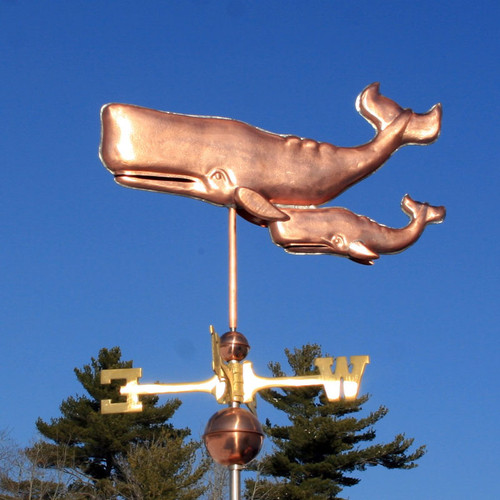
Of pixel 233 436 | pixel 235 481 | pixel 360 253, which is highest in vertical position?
pixel 360 253

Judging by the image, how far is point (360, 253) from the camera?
357 centimetres

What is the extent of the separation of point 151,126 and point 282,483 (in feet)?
63.1

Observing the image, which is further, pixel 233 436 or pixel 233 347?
pixel 233 347

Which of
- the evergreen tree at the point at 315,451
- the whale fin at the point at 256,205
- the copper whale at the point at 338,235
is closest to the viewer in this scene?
the whale fin at the point at 256,205

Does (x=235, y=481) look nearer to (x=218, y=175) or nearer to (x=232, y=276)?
(x=232, y=276)

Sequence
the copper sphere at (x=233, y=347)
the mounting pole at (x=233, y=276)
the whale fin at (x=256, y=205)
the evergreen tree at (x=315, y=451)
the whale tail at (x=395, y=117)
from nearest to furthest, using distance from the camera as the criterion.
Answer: the copper sphere at (x=233, y=347) → the mounting pole at (x=233, y=276) → the whale fin at (x=256, y=205) → the whale tail at (x=395, y=117) → the evergreen tree at (x=315, y=451)

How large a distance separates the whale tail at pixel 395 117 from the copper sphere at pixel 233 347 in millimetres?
1303

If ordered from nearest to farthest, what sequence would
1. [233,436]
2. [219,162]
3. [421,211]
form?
[233,436], [219,162], [421,211]

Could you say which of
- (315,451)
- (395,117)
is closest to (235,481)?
(395,117)

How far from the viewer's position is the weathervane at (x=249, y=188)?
3.19m

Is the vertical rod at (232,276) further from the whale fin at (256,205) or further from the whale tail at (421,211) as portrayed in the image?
the whale tail at (421,211)

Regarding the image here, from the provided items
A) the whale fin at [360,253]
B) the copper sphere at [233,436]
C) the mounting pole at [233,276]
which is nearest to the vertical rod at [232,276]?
the mounting pole at [233,276]

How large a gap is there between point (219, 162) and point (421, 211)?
95 cm

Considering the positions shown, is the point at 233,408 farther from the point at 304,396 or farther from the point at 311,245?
the point at 304,396
